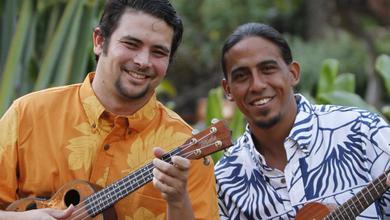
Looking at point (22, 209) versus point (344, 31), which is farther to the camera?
point (344, 31)

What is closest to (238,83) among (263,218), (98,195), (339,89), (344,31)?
(263,218)

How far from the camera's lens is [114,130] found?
3.65 metres

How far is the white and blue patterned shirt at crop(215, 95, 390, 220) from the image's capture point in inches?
149

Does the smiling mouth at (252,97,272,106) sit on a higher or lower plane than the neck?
higher

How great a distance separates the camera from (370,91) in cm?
1241

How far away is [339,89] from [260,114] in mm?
2265

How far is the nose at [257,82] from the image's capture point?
3.85 meters

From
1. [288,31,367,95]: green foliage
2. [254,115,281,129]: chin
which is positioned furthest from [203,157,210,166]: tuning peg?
[288,31,367,95]: green foliage

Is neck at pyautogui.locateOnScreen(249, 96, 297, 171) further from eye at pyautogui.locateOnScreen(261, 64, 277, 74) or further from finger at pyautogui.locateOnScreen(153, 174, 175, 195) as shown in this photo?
finger at pyautogui.locateOnScreen(153, 174, 175, 195)

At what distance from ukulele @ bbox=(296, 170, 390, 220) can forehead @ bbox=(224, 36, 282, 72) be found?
0.65 meters

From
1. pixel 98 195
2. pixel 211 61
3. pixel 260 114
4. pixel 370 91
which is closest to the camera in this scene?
pixel 98 195

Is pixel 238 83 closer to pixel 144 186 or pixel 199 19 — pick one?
pixel 144 186

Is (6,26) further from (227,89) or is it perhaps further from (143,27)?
(143,27)

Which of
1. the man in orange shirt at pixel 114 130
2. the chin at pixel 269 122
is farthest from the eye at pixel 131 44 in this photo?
the chin at pixel 269 122
